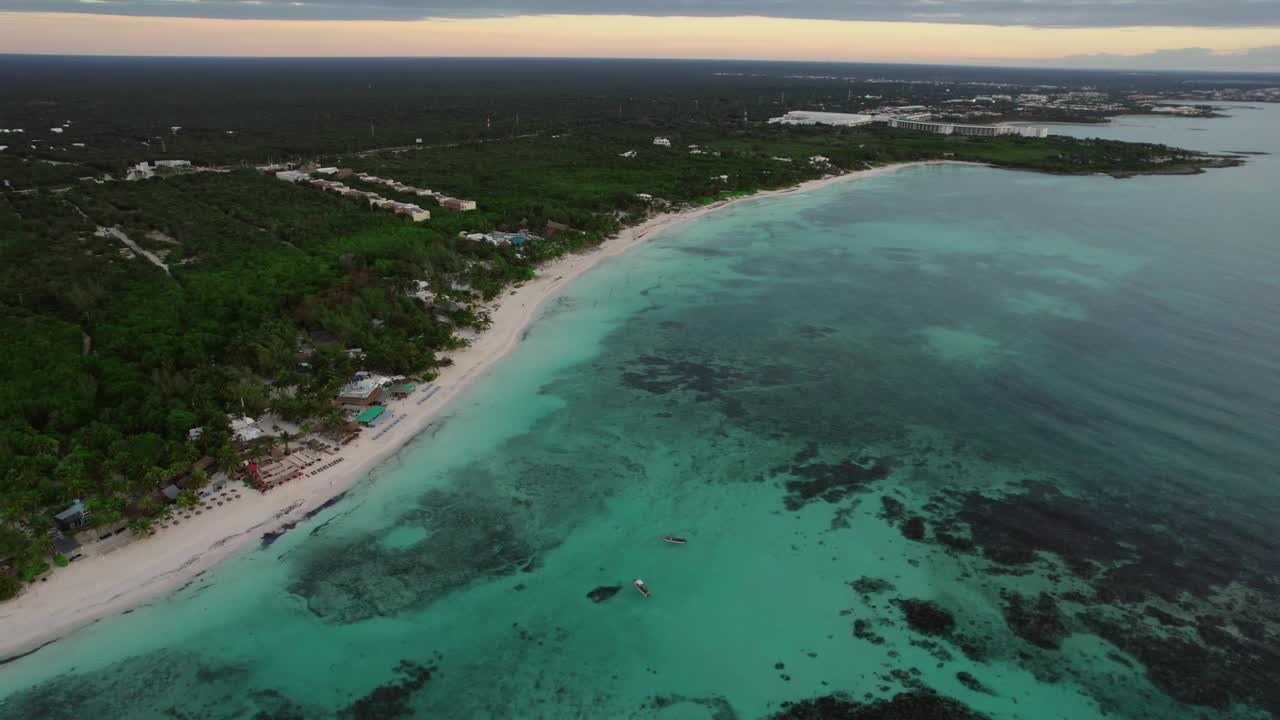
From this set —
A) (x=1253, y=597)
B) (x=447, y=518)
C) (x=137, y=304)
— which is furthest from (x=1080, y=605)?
(x=137, y=304)

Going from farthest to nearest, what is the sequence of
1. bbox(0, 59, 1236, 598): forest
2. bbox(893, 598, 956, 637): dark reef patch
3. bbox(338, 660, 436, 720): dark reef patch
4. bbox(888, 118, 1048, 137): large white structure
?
bbox(888, 118, 1048, 137): large white structure → bbox(0, 59, 1236, 598): forest → bbox(893, 598, 956, 637): dark reef patch → bbox(338, 660, 436, 720): dark reef patch

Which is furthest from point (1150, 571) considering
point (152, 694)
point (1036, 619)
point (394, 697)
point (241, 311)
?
point (241, 311)

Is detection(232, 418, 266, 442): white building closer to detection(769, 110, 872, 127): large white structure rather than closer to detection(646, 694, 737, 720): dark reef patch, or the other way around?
detection(646, 694, 737, 720): dark reef patch

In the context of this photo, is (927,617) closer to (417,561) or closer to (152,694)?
(417,561)

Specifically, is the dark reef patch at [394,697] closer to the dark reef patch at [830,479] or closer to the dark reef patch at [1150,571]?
the dark reef patch at [830,479]

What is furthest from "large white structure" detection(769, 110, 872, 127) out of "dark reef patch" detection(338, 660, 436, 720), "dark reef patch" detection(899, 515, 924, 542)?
"dark reef patch" detection(338, 660, 436, 720)

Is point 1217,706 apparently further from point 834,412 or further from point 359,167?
point 359,167
